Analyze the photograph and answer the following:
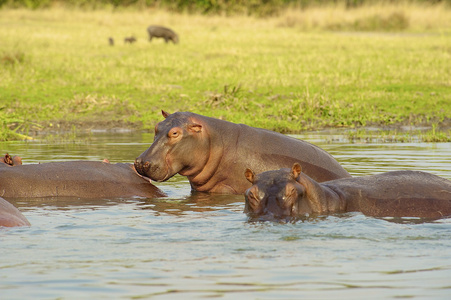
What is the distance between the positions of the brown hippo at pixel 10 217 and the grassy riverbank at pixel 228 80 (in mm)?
6888

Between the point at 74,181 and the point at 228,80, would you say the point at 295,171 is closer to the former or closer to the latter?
the point at 74,181

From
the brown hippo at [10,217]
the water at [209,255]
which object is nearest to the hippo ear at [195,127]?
the water at [209,255]

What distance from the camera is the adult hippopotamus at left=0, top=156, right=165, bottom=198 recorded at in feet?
23.9

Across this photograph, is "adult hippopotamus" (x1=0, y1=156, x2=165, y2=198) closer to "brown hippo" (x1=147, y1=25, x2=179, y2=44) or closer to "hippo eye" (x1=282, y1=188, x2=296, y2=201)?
"hippo eye" (x1=282, y1=188, x2=296, y2=201)

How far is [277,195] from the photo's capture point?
5840 millimetres

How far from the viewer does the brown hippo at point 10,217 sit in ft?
18.7

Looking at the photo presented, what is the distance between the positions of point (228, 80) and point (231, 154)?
876 centimetres

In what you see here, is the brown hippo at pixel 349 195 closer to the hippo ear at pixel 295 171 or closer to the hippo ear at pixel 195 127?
the hippo ear at pixel 295 171

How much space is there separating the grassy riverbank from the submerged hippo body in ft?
17.2

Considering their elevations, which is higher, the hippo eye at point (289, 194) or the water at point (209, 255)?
the hippo eye at point (289, 194)

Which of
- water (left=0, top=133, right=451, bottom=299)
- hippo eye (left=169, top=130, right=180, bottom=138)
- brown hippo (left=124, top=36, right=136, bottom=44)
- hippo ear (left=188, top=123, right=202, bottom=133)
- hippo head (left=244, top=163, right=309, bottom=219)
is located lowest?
water (left=0, top=133, right=451, bottom=299)

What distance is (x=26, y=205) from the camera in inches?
275

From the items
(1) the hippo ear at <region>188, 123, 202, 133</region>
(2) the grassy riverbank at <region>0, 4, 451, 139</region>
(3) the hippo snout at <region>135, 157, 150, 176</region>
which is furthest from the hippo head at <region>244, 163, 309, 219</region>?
(2) the grassy riverbank at <region>0, 4, 451, 139</region>

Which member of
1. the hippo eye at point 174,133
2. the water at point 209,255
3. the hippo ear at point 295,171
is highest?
the hippo eye at point 174,133
